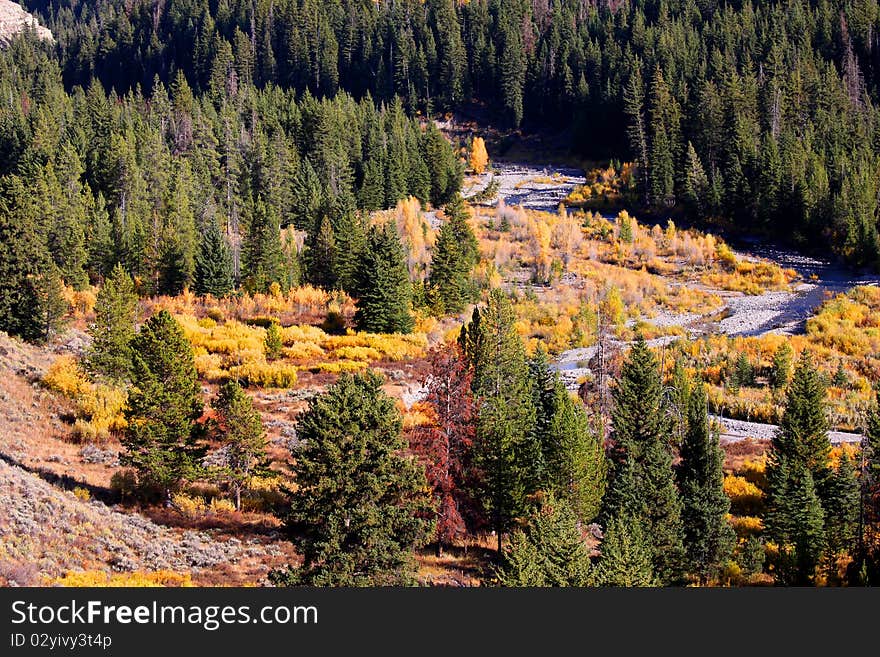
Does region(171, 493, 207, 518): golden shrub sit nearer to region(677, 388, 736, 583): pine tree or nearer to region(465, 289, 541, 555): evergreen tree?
region(465, 289, 541, 555): evergreen tree

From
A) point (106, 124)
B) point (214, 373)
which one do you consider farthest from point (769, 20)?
point (214, 373)

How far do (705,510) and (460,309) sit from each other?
1239 inches

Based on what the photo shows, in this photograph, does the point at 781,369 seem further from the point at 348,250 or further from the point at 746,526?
the point at 348,250

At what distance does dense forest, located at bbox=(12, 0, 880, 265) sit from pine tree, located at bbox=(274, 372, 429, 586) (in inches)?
2752

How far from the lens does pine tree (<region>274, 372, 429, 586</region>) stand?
21906 millimetres

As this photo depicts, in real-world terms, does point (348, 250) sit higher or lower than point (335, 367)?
higher

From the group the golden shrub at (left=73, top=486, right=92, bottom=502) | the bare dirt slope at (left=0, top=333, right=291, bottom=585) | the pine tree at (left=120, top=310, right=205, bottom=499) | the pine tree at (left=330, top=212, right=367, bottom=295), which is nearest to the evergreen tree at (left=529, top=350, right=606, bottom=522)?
the bare dirt slope at (left=0, top=333, right=291, bottom=585)

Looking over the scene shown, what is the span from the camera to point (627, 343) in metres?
60.0

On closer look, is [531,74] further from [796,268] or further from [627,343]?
[627,343]

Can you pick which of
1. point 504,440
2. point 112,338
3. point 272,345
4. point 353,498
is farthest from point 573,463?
point 272,345

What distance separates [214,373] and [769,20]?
→ 11699cm

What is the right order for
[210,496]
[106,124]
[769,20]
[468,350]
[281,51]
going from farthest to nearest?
[281,51]
[769,20]
[106,124]
[468,350]
[210,496]

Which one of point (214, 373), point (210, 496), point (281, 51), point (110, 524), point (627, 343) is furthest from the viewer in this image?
point (281, 51)

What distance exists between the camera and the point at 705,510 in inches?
1267
